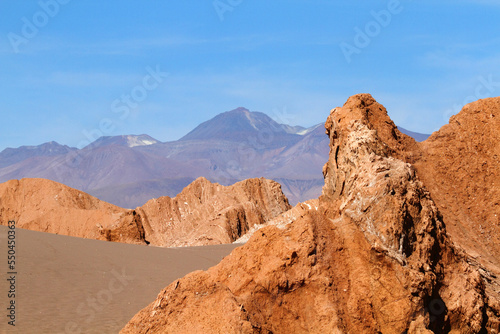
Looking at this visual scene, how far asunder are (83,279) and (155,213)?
21721mm

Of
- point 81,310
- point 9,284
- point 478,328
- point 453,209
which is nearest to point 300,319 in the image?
point 478,328

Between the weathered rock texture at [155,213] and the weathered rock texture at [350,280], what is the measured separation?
1905 cm

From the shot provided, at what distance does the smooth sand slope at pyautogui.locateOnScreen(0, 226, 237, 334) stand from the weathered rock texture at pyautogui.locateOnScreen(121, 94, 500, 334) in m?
4.82

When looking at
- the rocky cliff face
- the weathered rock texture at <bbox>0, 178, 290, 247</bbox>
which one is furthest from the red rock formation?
the rocky cliff face

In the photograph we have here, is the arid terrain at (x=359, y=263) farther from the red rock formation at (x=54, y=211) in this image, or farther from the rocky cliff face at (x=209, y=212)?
the rocky cliff face at (x=209, y=212)

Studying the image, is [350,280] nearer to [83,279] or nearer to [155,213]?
[83,279]

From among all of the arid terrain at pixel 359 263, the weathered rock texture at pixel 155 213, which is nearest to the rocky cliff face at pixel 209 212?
the weathered rock texture at pixel 155 213

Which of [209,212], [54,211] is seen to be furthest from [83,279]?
[209,212]

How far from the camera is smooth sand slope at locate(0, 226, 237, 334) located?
444 inches

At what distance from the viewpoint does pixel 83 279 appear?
15148 millimetres

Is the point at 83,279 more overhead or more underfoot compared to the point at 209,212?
more underfoot

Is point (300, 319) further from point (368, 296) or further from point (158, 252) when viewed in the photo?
point (158, 252)

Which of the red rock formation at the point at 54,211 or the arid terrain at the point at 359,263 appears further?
the red rock formation at the point at 54,211

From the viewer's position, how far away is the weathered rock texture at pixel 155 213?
28562 millimetres
